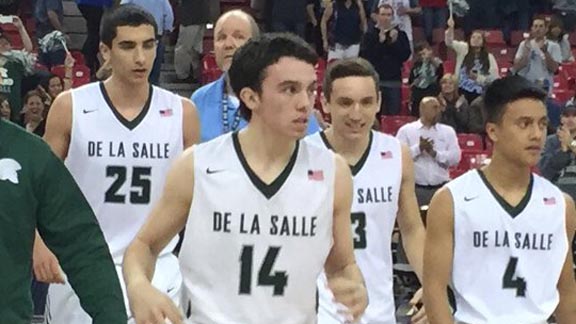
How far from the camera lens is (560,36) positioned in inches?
714

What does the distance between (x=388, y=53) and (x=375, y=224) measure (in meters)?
10.1

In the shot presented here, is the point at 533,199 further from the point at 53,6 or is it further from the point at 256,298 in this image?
the point at 53,6

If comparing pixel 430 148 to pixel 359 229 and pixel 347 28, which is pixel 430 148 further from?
pixel 359 229

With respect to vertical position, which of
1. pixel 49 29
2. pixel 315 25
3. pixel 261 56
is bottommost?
pixel 49 29

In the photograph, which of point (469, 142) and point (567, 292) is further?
point (469, 142)

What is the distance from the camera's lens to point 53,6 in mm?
16969

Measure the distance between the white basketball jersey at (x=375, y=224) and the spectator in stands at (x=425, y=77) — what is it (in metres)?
9.20

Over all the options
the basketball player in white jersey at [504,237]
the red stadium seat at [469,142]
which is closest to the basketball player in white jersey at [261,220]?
the basketball player in white jersey at [504,237]

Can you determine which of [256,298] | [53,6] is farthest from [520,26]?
[256,298]

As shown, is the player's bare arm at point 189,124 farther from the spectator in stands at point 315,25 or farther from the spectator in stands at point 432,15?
the spectator in stands at point 432,15

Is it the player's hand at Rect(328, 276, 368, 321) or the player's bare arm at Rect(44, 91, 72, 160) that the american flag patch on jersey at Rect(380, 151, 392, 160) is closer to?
the player's bare arm at Rect(44, 91, 72, 160)

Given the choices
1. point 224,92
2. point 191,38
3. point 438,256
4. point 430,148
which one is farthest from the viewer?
point 191,38

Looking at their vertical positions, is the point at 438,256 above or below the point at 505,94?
below

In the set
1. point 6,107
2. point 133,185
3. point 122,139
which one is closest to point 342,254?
point 133,185
